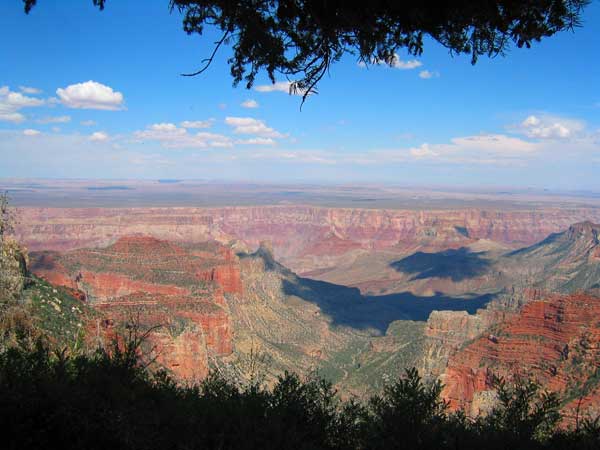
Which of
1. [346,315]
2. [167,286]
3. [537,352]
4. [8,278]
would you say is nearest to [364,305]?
[346,315]

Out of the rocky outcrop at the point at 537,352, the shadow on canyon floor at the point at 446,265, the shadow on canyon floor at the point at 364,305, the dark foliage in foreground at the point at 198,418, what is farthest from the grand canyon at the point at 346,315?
the dark foliage in foreground at the point at 198,418

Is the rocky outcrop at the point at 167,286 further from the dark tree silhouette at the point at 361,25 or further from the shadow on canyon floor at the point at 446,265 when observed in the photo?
the shadow on canyon floor at the point at 446,265

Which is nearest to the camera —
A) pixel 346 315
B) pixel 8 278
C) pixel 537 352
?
pixel 8 278

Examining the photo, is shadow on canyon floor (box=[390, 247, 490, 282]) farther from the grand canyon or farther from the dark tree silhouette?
the dark tree silhouette

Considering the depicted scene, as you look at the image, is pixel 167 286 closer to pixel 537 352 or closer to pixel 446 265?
pixel 537 352

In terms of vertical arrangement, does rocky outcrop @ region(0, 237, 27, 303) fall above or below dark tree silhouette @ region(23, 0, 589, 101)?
below

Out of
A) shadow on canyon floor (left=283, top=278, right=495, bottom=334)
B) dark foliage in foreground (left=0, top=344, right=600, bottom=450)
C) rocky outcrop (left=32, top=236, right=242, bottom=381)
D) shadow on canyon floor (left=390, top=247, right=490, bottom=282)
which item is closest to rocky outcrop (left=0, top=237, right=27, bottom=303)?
dark foliage in foreground (left=0, top=344, right=600, bottom=450)
